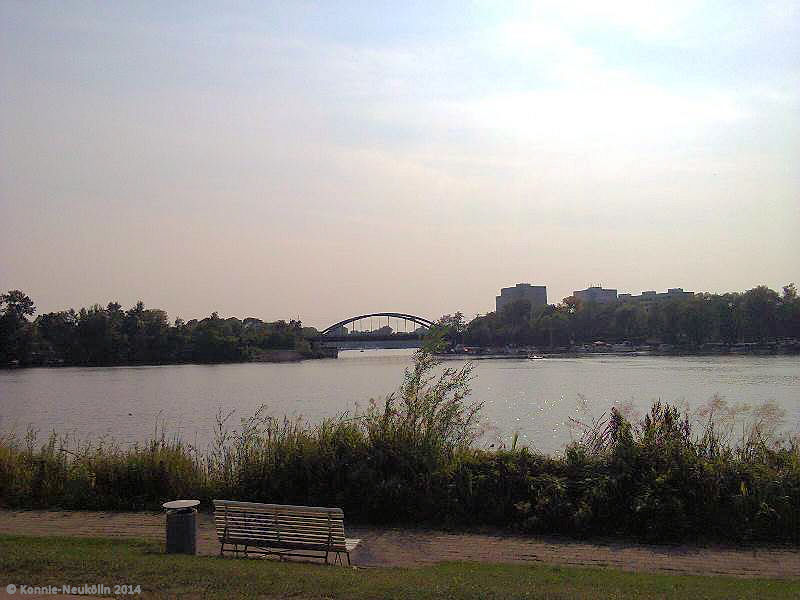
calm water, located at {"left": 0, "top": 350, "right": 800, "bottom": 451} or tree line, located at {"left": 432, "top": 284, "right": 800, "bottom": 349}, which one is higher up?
tree line, located at {"left": 432, "top": 284, "right": 800, "bottom": 349}

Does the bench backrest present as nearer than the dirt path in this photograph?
Yes

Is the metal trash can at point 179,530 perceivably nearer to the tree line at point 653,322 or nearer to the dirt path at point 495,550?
the dirt path at point 495,550

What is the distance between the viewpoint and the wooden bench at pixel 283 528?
8.85m

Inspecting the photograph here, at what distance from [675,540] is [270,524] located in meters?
5.42

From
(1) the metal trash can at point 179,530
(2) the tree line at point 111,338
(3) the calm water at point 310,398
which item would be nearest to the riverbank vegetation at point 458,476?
(1) the metal trash can at point 179,530

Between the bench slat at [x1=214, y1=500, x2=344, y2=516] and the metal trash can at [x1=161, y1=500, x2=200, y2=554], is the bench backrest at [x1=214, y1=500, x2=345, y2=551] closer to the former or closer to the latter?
the bench slat at [x1=214, y1=500, x2=344, y2=516]

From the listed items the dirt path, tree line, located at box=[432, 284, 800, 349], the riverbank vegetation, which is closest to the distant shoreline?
tree line, located at box=[432, 284, 800, 349]

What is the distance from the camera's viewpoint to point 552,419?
2753cm

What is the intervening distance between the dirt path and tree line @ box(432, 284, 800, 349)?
66.9 m

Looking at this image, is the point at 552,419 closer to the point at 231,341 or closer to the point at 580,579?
the point at 580,579

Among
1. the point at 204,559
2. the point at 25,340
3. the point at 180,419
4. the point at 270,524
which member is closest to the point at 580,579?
the point at 270,524

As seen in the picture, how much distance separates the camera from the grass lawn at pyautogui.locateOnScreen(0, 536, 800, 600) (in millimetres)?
7078

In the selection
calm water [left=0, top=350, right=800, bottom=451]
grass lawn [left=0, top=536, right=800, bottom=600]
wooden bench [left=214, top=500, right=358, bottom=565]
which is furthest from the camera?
calm water [left=0, top=350, right=800, bottom=451]

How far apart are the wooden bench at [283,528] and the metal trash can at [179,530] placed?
35cm
